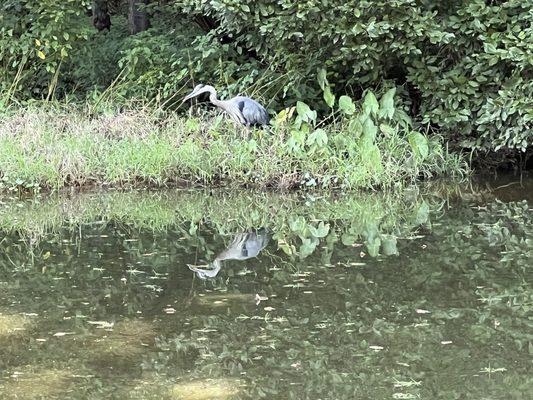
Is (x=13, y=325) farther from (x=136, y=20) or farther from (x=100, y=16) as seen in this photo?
(x=100, y=16)

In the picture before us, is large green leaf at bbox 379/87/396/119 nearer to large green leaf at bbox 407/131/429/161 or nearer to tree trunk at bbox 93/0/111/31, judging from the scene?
large green leaf at bbox 407/131/429/161

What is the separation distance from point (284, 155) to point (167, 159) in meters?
1.24

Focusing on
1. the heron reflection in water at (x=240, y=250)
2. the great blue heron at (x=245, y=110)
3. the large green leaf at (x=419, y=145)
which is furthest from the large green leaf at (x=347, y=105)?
the heron reflection in water at (x=240, y=250)

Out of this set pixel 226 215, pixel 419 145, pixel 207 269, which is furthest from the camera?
pixel 419 145

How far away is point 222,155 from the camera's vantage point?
10039 mm

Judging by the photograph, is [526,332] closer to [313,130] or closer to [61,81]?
[313,130]

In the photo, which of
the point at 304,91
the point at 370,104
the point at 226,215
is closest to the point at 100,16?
the point at 304,91

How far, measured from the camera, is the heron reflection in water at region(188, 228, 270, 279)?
6477mm

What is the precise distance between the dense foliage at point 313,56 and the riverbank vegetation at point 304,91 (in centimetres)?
2

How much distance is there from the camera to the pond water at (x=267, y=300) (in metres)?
4.45

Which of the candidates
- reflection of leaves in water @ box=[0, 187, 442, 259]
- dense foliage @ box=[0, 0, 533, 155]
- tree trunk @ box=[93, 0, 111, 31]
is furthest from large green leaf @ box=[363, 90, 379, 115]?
tree trunk @ box=[93, 0, 111, 31]

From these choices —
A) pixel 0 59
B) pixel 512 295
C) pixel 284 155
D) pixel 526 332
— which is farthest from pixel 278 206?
pixel 0 59

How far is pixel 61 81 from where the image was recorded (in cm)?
1330

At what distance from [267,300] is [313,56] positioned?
5.88 m
